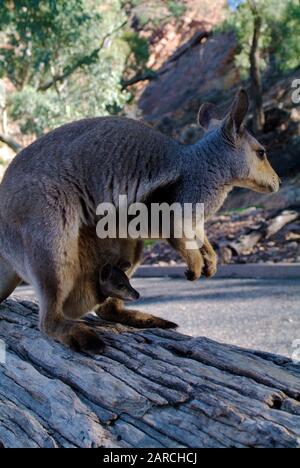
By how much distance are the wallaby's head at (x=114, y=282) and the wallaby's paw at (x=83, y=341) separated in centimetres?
38

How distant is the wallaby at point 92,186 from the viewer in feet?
11.1

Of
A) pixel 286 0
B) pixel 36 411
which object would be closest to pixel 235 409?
pixel 36 411

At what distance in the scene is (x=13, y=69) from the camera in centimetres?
2319

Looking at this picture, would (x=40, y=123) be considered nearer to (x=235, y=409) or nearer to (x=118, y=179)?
(x=118, y=179)

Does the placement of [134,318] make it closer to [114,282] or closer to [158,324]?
[158,324]

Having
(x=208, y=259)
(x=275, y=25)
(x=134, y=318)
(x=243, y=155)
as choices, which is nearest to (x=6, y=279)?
(x=134, y=318)

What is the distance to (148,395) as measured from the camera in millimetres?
2801

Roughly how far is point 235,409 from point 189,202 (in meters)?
1.61

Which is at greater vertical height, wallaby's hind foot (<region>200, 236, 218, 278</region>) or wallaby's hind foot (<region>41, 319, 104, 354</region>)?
wallaby's hind foot (<region>200, 236, 218, 278</region>)

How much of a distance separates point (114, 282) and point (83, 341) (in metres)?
0.46

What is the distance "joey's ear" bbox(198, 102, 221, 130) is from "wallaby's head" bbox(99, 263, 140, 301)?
1.45 meters

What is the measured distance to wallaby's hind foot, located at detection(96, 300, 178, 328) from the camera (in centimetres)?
388

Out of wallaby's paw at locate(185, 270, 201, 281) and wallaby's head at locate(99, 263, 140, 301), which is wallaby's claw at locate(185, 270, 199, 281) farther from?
wallaby's head at locate(99, 263, 140, 301)

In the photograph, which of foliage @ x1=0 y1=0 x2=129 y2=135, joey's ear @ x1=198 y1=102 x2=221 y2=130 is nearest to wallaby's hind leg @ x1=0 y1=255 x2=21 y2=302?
joey's ear @ x1=198 y1=102 x2=221 y2=130
